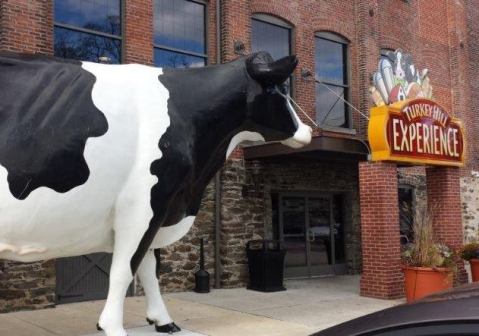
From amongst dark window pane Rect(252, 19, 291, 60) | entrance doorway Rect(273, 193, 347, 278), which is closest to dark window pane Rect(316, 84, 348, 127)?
dark window pane Rect(252, 19, 291, 60)

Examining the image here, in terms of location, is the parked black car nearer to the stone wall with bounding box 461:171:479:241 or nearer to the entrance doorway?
the entrance doorway

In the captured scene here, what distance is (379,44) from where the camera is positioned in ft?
50.8

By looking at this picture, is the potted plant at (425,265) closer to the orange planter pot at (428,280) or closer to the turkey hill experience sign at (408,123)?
the orange planter pot at (428,280)

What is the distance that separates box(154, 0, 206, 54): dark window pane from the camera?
11586 mm

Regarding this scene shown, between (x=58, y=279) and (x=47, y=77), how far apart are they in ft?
19.9

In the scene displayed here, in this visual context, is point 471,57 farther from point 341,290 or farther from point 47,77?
point 47,77

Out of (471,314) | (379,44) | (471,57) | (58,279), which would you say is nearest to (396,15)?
(379,44)

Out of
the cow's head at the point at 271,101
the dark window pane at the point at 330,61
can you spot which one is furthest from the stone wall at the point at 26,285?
the dark window pane at the point at 330,61

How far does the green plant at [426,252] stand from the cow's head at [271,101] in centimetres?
527

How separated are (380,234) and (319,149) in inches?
77.8

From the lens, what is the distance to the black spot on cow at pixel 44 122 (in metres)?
4.18

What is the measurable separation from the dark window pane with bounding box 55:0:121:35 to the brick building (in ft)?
0.07

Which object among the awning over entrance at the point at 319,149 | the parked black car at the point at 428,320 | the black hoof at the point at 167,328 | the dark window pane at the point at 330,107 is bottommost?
the black hoof at the point at 167,328

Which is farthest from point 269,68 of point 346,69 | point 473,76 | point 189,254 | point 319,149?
point 473,76
